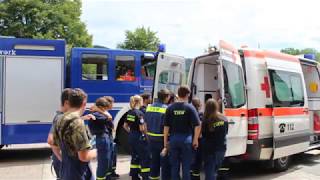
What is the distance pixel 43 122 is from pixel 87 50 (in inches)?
82.5

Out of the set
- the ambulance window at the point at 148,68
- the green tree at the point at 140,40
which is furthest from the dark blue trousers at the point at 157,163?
the green tree at the point at 140,40

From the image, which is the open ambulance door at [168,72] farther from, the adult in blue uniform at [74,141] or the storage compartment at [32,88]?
the adult in blue uniform at [74,141]

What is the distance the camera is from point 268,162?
848 centimetres

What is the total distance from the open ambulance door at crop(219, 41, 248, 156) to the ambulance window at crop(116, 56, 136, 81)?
3897 mm

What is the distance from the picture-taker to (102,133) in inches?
271

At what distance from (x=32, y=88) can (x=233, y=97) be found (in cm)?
499

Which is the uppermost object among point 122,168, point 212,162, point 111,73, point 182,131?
point 111,73

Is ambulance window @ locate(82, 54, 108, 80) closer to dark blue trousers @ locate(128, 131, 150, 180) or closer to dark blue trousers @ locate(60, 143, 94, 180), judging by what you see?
dark blue trousers @ locate(128, 131, 150, 180)

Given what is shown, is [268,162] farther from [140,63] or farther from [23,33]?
[23,33]

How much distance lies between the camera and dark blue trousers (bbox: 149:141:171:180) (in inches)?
275

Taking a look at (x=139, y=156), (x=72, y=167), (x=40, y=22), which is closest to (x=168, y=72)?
(x=139, y=156)

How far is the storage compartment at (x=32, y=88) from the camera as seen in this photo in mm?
9727

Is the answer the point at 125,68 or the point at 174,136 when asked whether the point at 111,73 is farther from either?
the point at 174,136

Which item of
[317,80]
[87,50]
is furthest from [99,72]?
[317,80]
